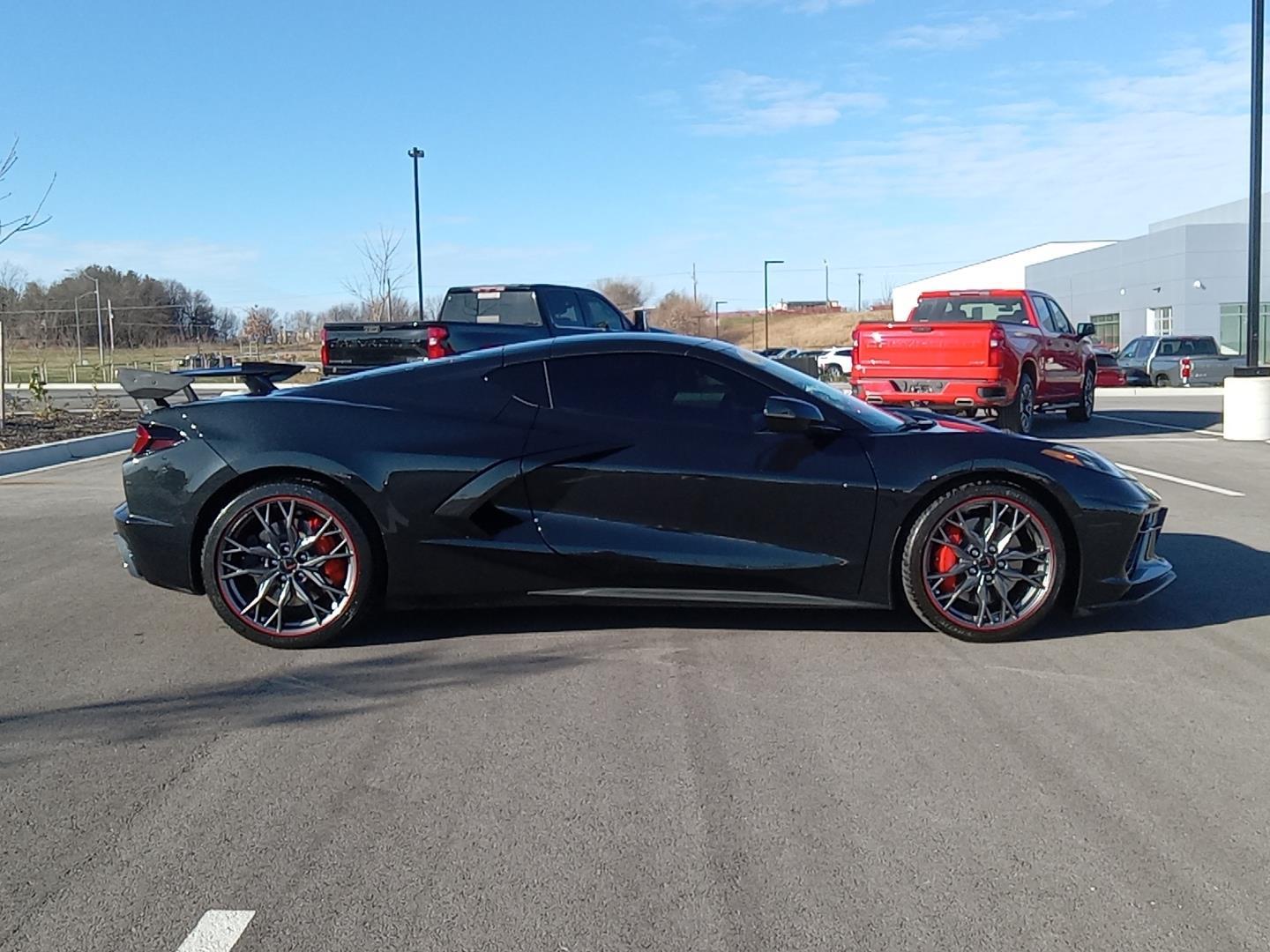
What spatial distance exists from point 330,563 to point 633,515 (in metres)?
1.43

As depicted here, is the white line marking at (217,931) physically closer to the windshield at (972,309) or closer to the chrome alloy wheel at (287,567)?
the chrome alloy wheel at (287,567)

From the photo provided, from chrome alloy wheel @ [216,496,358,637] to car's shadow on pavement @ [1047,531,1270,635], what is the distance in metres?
3.48

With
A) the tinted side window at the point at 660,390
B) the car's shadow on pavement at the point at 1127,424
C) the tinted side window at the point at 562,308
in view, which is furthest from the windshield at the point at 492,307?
the tinted side window at the point at 660,390

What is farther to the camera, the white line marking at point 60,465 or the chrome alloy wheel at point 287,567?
the white line marking at point 60,465

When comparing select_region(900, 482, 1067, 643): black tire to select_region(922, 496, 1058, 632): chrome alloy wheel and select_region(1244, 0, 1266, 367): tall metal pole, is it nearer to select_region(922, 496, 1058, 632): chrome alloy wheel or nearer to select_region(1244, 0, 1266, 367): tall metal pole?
select_region(922, 496, 1058, 632): chrome alloy wheel

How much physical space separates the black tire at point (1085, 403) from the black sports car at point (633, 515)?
12007 mm

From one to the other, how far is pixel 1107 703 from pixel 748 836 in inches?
74.1

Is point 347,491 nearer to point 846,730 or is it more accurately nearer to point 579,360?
point 579,360

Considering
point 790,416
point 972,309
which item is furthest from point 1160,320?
point 790,416

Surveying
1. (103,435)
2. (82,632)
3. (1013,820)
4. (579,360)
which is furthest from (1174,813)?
(103,435)

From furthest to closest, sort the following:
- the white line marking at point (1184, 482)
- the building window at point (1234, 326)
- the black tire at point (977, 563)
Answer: the building window at point (1234, 326), the white line marking at point (1184, 482), the black tire at point (977, 563)

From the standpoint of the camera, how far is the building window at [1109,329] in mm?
56250

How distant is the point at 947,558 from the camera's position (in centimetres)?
523

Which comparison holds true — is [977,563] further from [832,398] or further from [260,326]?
[260,326]
